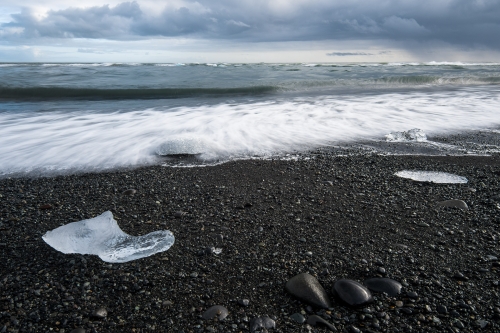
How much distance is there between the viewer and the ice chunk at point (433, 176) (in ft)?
11.2

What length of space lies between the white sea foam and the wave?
2.82m

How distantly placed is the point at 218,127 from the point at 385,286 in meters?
4.76

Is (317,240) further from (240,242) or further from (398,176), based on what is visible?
(398,176)

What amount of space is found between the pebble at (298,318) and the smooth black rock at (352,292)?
230 millimetres

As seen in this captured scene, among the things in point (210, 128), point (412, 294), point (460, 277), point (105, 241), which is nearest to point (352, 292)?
point (412, 294)

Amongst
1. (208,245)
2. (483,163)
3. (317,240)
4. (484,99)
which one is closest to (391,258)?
(317,240)

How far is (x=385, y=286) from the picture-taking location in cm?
189

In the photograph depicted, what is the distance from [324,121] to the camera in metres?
6.69

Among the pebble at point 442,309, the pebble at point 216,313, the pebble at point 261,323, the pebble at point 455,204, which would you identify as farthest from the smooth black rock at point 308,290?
the pebble at point 455,204

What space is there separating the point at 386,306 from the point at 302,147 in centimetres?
321

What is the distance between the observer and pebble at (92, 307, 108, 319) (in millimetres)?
1719

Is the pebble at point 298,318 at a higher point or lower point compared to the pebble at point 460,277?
lower

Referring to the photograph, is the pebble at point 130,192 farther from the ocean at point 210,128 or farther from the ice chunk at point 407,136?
the ice chunk at point 407,136

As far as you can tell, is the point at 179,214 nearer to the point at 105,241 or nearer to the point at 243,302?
the point at 105,241
